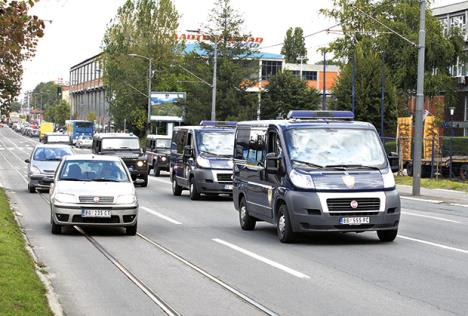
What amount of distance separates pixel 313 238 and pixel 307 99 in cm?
6400

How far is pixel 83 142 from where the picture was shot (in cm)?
10294

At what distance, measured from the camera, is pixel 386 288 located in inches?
407

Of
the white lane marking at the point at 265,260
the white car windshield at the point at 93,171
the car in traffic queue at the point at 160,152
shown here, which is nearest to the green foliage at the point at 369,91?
the car in traffic queue at the point at 160,152

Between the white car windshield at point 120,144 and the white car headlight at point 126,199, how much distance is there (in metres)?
21.3

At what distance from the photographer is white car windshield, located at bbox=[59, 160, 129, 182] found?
57.4 ft

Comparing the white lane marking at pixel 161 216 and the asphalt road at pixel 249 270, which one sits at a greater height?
the asphalt road at pixel 249 270

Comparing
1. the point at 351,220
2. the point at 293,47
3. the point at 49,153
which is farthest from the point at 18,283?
the point at 293,47

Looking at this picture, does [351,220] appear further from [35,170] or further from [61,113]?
[61,113]

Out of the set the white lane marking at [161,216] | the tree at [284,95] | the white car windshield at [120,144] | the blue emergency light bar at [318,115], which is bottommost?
the white lane marking at [161,216]

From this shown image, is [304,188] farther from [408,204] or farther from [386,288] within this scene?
[408,204]

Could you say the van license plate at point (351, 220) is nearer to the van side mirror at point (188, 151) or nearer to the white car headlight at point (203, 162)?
the white car headlight at point (203, 162)

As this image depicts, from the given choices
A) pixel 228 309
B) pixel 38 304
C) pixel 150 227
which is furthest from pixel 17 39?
pixel 150 227

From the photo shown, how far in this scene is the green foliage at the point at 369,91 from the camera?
69.2 metres

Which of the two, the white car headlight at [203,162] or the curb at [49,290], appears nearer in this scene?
the curb at [49,290]
